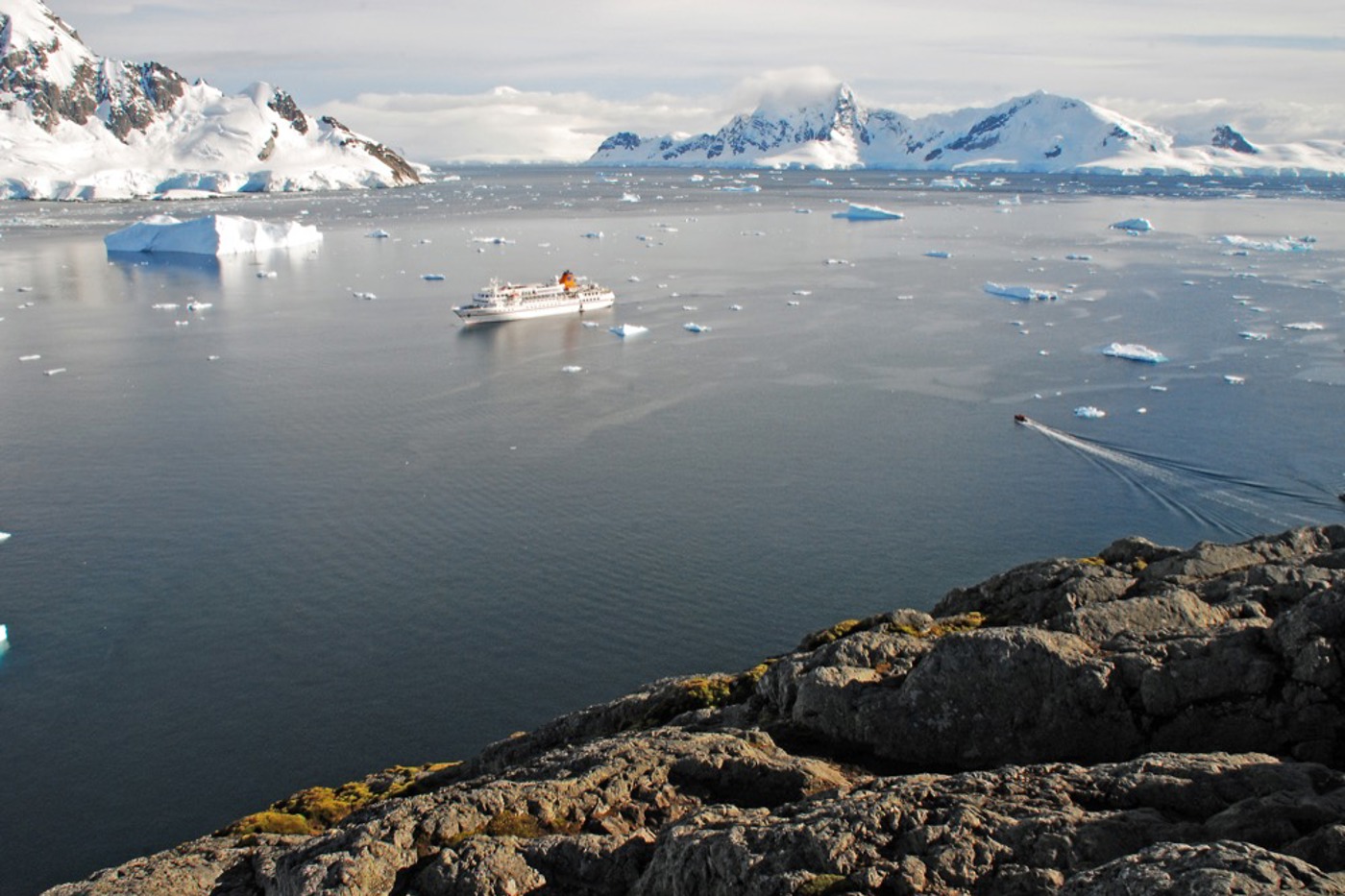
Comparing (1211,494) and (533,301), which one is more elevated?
(533,301)

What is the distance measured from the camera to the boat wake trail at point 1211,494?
20.7 meters

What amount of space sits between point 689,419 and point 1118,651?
19610 millimetres

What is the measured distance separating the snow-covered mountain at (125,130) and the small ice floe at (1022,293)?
90705 mm

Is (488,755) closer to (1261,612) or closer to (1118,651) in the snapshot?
(1118,651)

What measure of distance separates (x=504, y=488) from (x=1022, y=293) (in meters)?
31.7

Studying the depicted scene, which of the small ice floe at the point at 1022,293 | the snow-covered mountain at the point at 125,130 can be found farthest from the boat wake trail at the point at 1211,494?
the snow-covered mountain at the point at 125,130

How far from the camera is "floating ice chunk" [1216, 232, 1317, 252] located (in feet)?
212

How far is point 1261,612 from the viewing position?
9.44m

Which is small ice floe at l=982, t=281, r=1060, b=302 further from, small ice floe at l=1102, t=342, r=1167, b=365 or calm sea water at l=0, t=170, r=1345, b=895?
small ice floe at l=1102, t=342, r=1167, b=365

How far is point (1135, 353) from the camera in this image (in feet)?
112

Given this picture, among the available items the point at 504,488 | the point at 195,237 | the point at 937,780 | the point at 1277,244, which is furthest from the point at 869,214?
the point at 937,780

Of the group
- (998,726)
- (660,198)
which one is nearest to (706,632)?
(998,726)

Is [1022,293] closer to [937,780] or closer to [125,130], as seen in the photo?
[937,780]

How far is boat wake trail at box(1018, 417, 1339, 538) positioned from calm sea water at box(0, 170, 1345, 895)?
10cm
